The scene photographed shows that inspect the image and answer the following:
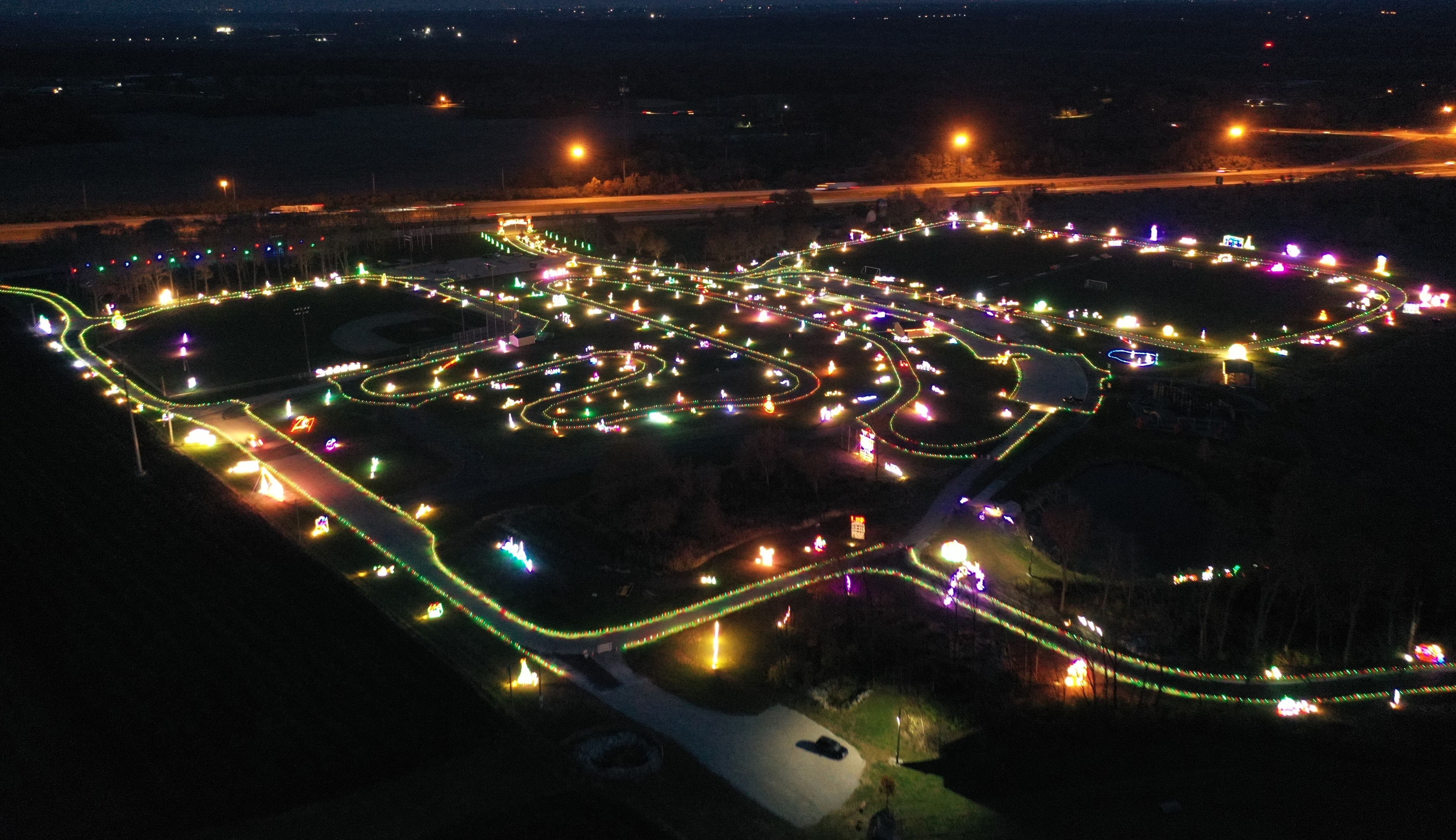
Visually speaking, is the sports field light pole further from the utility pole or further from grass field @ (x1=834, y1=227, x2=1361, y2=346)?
grass field @ (x1=834, y1=227, x2=1361, y2=346)

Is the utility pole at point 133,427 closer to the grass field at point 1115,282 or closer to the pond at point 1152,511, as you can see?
the pond at point 1152,511

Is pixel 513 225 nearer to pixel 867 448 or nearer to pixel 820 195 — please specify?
pixel 820 195

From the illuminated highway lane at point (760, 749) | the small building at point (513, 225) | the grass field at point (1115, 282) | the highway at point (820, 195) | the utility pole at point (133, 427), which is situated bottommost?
the illuminated highway lane at point (760, 749)

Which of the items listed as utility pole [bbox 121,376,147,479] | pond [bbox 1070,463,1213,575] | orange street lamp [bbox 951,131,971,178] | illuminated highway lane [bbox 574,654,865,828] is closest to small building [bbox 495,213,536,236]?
utility pole [bbox 121,376,147,479]

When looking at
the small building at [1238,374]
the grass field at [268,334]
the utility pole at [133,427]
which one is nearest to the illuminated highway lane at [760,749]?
the utility pole at [133,427]

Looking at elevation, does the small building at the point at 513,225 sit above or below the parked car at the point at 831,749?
above
